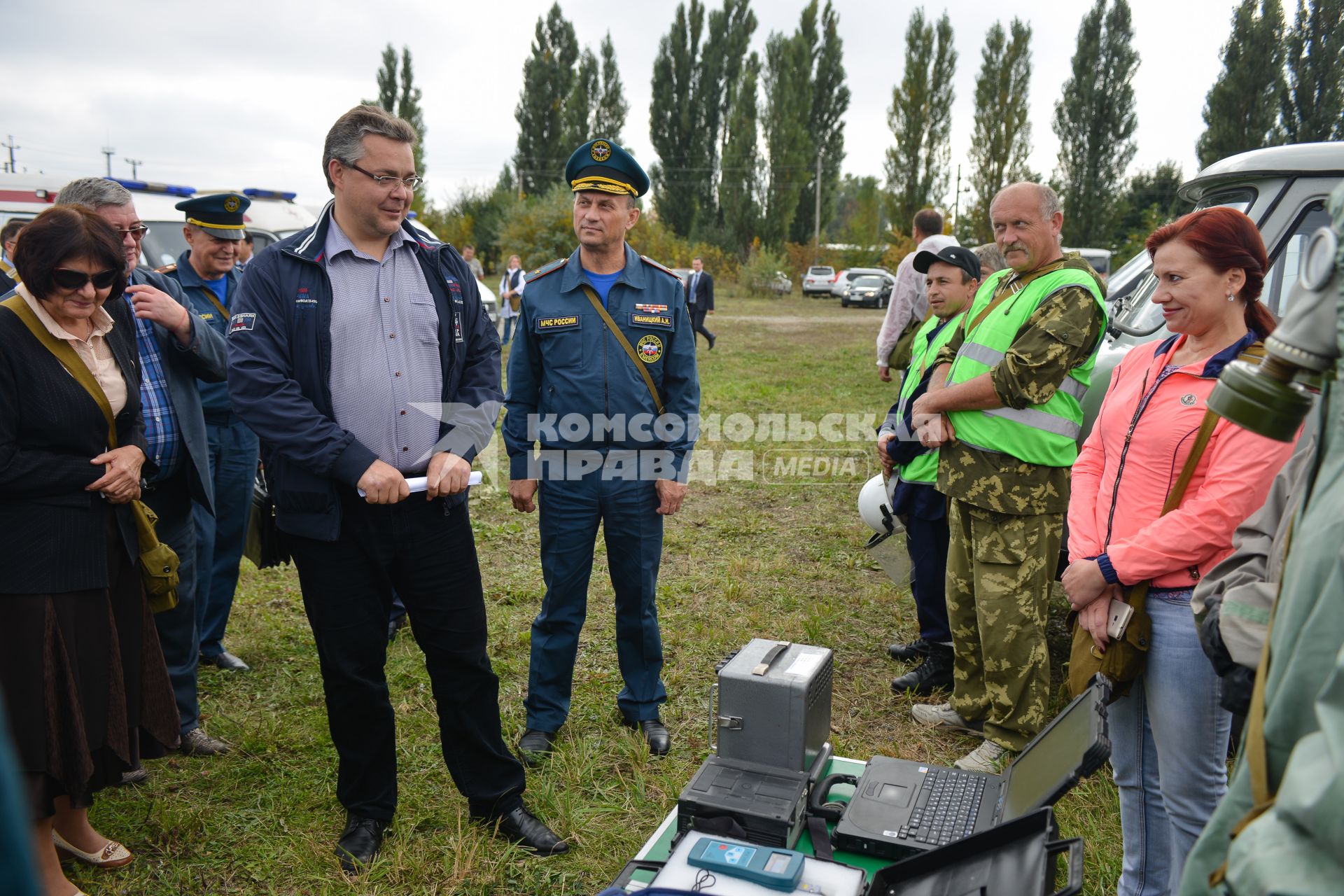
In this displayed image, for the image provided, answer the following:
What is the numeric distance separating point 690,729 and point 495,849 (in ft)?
3.54

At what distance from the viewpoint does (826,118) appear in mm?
42688

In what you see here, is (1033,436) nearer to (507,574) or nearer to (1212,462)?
(1212,462)

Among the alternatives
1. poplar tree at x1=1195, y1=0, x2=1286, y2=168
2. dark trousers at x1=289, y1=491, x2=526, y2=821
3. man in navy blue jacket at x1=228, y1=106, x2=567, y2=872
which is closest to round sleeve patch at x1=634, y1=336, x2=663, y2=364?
man in navy blue jacket at x1=228, y1=106, x2=567, y2=872

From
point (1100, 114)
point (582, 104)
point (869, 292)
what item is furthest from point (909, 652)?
point (582, 104)

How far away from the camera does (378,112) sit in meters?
2.67

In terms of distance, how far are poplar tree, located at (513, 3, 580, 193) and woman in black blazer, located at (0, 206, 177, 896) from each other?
1636 inches

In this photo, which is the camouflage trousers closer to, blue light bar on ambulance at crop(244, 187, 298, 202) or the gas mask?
the gas mask

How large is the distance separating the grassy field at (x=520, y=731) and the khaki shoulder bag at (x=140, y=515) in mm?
824

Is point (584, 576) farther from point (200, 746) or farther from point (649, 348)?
point (200, 746)

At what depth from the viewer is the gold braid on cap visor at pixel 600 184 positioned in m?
3.43

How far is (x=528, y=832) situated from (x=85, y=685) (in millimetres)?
1402

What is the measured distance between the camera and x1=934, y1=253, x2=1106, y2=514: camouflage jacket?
10.4 ft

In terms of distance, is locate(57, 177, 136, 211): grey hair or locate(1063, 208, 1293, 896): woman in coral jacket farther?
locate(57, 177, 136, 211): grey hair

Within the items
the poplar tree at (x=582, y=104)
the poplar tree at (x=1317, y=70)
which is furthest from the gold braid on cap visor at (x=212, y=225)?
the poplar tree at (x=582, y=104)
